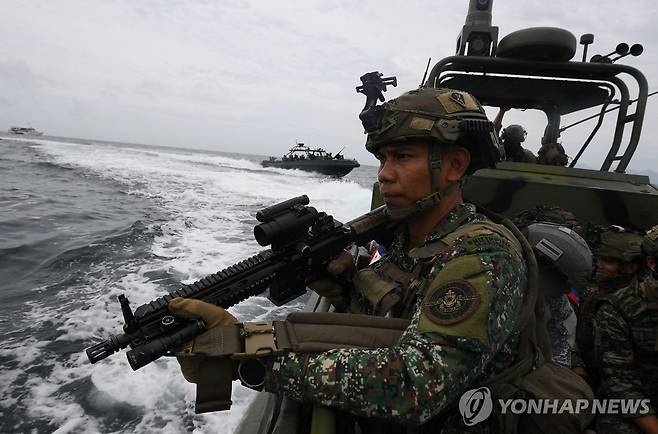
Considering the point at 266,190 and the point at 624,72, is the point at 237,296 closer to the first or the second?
the point at 624,72

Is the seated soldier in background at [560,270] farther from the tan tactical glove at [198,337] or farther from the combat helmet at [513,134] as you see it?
the combat helmet at [513,134]

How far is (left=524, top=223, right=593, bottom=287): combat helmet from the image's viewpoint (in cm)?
180

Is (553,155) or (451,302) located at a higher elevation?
(553,155)

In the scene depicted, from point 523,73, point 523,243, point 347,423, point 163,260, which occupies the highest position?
point 523,73

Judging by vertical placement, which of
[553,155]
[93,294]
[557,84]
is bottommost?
[93,294]

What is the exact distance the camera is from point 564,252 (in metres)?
1.80

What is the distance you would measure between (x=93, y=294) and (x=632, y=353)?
19.8 ft

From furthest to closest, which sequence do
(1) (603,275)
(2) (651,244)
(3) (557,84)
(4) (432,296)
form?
(3) (557,84), (1) (603,275), (2) (651,244), (4) (432,296)

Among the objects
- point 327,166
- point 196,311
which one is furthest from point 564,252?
point 327,166

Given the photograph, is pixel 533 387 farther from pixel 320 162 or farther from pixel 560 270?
A: pixel 320 162

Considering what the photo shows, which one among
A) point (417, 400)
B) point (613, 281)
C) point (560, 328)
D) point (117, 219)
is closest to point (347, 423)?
point (417, 400)

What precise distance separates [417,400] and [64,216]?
11218mm

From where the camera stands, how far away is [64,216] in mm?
9883

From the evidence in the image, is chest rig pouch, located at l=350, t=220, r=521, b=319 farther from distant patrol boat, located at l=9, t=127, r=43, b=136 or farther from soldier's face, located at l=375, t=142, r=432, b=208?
distant patrol boat, located at l=9, t=127, r=43, b=136
